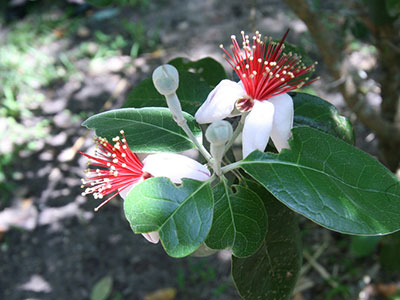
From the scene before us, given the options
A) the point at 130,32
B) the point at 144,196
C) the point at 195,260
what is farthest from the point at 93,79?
the point at 144,196

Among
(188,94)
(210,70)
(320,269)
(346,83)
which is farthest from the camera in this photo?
(320,269)

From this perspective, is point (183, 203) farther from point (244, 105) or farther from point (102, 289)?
point (102, 289)

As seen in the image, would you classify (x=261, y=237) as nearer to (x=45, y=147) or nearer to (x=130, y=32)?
(x=45, y=147)

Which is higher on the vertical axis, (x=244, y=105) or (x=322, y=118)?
(x=244, y=105)

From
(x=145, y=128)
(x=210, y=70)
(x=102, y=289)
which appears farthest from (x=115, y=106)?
(x=145, y=128)

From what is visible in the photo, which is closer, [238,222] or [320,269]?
[238,222]

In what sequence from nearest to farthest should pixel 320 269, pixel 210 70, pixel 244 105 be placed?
1. pixel 244 105
2. pixel 210 70
3. pixel 320 269

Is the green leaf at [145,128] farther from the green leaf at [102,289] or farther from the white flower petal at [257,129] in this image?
the green leaf at [102,289]
